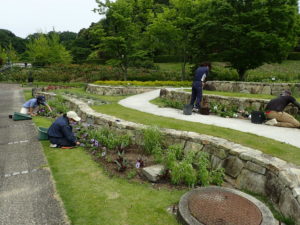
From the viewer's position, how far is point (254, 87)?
11789mm

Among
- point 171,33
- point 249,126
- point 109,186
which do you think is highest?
point 171,33

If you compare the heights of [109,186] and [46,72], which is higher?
[46,72]

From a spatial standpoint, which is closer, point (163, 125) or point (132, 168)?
point (132, 168)

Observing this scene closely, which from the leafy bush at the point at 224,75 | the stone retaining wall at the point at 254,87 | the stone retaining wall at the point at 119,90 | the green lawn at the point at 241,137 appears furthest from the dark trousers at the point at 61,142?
the leafy bush at the point at 224,75

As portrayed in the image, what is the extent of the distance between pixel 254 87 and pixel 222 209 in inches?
394

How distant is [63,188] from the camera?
165 inches

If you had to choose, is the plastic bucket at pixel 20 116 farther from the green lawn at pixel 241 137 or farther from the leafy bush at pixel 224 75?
the leafy bush at pixel 224 75

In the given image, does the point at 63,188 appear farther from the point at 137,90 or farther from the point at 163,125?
the point at 137,90

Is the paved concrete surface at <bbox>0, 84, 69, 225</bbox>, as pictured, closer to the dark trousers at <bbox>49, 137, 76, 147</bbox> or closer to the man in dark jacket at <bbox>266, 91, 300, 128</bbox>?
the dark trousers at <bbox>49, 137, 76, 147</bbox>

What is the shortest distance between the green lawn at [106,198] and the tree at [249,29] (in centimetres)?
1404

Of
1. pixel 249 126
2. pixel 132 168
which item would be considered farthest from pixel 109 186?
pixel 249 126

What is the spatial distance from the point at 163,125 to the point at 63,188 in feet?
11.1

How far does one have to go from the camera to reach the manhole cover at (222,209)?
118 inches

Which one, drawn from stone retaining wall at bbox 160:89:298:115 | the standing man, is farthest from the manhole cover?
the standing man
